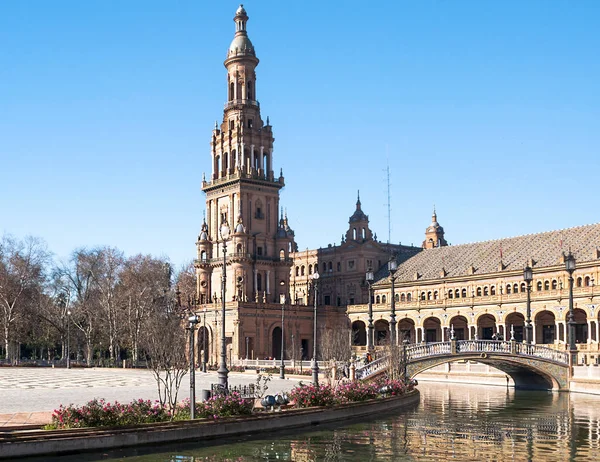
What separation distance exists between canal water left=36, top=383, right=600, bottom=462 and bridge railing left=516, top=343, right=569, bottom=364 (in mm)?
12256

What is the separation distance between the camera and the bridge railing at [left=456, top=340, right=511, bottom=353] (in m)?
58.6

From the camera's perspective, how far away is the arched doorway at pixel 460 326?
332ft

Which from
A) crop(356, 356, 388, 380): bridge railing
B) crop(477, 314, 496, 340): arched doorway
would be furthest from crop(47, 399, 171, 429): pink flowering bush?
crop(477, 314, 496, 340): arched doorway

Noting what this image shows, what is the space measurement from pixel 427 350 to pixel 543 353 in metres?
9.01

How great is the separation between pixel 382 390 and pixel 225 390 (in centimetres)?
1203

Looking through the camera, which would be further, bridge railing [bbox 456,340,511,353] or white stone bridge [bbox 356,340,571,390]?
bridge railing [bbox 456,340,511,353]

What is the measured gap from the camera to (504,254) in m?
100

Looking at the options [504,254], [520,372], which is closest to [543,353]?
[520,372]

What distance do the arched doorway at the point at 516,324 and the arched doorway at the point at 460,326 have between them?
267 inches

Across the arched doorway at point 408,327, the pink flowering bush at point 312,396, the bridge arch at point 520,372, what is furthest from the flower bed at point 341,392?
the arched doorway at point 408,327

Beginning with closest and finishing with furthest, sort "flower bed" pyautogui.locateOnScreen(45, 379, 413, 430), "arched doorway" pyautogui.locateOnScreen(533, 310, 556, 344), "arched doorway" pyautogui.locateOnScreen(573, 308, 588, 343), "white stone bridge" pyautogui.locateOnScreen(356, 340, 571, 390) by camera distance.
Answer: "flower bed" pyautogui.locateOnScreen(45, 379, 413, 430), "white stone bridge" pyautogui.locateOnScreen(356, 340, 571, 390), "arched doorway" pyautogui.locateOnScreen(573, 308, 588, 343), "arched doorway" pyautogui.locateOnScreen(533, 310, 556, 344)

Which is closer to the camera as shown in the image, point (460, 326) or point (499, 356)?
point (499, 356)

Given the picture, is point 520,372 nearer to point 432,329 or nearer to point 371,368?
point 371,368

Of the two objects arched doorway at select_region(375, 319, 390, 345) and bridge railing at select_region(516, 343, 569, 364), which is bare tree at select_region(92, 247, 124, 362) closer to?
arched doorway at select_region(375, 319, 390, 345)
